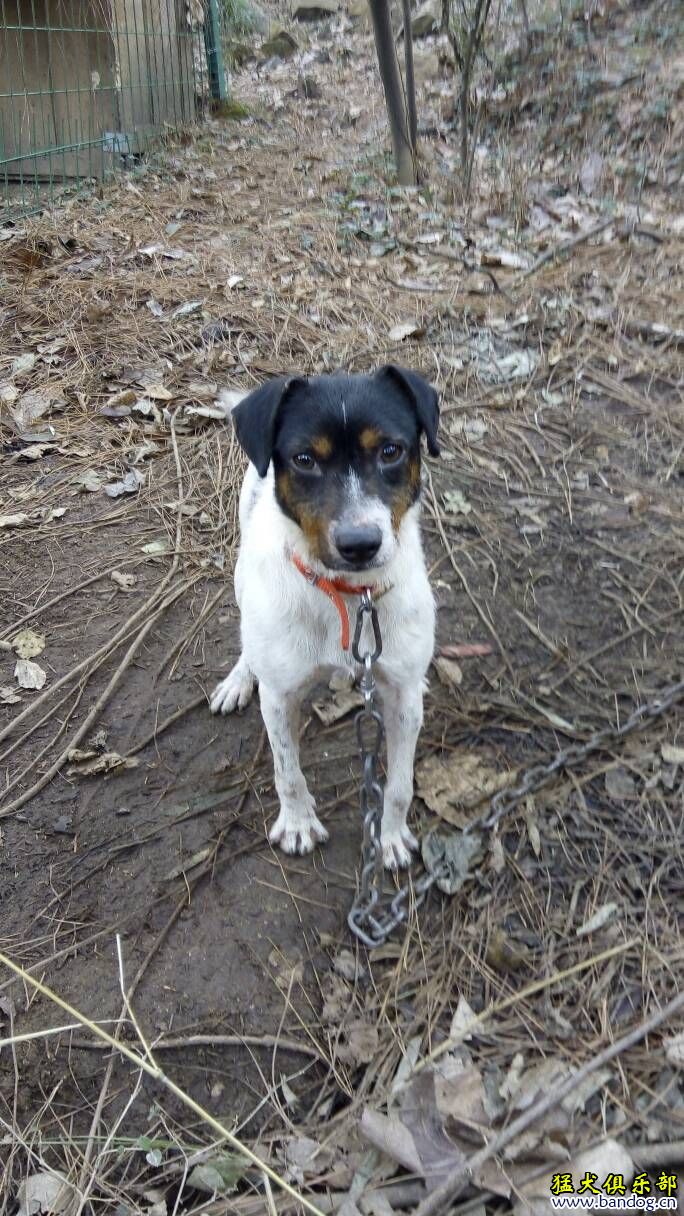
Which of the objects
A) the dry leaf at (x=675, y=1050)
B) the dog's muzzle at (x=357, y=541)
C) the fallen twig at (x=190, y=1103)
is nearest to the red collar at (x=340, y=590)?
the dog's muzzle at (x=357, y=541)

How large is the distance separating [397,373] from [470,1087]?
2.08 meters

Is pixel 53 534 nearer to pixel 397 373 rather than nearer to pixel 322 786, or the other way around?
pixel 322 786

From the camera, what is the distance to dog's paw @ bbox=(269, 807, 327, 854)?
2963 mm

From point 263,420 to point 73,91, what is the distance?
7.81 m

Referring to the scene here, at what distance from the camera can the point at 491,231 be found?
6785 millimetres

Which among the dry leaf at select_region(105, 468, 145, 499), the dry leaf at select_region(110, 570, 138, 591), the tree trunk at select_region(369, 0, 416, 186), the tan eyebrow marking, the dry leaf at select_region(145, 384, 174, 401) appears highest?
the tree trunk at select_region(369, 0, 416, 186)

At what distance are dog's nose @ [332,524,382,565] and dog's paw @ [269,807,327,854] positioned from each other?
1.14 m

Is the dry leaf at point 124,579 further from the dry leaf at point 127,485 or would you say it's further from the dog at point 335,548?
the dog at point 335,548

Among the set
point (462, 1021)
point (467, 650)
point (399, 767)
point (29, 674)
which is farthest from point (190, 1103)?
point (467, 650)

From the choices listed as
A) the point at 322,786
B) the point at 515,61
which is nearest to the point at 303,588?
the point at 322,786

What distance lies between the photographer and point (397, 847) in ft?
9.70

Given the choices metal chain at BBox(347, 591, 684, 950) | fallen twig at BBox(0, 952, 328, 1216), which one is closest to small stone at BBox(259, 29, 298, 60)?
metal chain at BBox(347, 591, 684, 950)

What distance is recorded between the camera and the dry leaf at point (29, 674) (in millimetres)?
3541

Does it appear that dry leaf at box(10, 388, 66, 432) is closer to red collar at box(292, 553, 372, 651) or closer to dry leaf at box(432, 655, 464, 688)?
dry leaf at box(432, 655, 464, 688)
